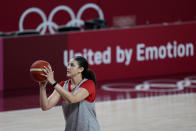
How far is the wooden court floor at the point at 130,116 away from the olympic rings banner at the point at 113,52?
180 centimetres

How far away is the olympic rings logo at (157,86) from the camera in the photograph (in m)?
12.6

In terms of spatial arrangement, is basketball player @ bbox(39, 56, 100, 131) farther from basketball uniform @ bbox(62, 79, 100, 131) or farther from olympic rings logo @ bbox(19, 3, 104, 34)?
olympic rings logo @ bbox(19, 3, 104, 34)

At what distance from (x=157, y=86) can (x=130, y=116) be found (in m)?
2.96

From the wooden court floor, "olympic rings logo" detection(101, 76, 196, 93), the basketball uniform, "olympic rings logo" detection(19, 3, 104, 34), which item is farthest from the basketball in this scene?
"olympic rings logo" detection(19, 3, 104, 34)

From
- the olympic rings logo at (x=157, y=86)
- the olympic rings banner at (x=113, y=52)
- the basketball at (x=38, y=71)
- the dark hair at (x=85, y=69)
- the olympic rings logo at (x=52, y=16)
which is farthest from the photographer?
the olympic rings logo at (x=52, y=16)

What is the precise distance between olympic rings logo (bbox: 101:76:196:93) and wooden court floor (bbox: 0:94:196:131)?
900 mm

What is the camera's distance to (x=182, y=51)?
1448cm

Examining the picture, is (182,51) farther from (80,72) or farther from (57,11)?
(80,72)

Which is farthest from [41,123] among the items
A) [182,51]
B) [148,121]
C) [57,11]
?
[57,11]

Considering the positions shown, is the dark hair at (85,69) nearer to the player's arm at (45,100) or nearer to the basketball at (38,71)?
the player's arm at (45,100)

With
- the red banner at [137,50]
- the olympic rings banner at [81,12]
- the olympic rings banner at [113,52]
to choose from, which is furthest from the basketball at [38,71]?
the olympic rings banner at [81,12]

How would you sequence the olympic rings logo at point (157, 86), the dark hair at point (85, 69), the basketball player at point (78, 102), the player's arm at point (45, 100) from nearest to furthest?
the player's arm at point (45, 100) → the basketball player at point (78, 102) → the dark hair at point (85, 69) → the olympic rings logo at point (157, 86)

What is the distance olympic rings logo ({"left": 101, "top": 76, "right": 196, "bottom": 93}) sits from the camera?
12.6 m

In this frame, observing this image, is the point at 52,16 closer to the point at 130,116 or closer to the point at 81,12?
the point at 81,12
